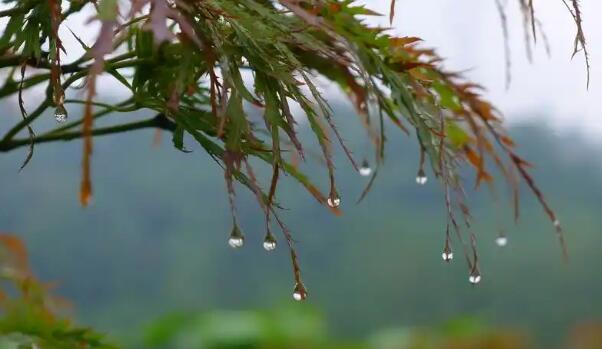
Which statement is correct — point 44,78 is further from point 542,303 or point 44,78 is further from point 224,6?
point 542,303

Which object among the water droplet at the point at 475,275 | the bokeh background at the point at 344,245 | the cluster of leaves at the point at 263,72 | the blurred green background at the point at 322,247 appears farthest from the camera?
the blurred green background at the point at 322,247

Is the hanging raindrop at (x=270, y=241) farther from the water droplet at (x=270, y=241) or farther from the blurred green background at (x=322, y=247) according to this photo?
the blurred green background at (x=322, y=247)

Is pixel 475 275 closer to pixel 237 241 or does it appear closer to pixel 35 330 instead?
pixel 237 241

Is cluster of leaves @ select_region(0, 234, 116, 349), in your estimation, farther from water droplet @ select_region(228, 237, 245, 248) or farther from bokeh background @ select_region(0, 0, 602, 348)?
bokeh background @ select_region(0, 0, 602, 348)

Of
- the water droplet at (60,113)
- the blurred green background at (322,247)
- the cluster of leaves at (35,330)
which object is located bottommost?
the cluster of leaves at (35,330)

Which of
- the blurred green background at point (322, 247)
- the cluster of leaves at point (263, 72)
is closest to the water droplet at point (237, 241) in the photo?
the cluster of leaves at point (263, 72)

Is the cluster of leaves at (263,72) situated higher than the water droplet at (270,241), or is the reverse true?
the cluster of leaves at (263,72)

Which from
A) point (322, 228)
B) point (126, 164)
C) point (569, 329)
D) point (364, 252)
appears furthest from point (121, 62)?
point (364, 252)
